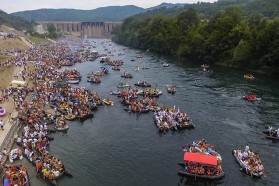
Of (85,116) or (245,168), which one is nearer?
(245,168)

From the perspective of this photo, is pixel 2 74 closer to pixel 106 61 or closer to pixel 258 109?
pixel 106 61

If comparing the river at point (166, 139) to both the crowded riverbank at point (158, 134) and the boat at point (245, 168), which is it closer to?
the crowded riverbank at point (158, 134)

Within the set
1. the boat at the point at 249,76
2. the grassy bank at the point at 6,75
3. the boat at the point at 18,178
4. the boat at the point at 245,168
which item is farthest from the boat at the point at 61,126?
the boat at the point at 249,76

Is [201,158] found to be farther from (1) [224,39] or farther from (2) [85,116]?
(1) [224,39]

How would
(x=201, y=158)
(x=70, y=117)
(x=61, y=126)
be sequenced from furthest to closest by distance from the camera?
(x=70, y=117) < (x=61, y=126) < (x=201, y=158)

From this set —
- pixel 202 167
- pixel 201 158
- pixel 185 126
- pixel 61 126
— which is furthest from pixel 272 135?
pixel 61 126

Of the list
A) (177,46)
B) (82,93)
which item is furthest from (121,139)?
(177,46)
